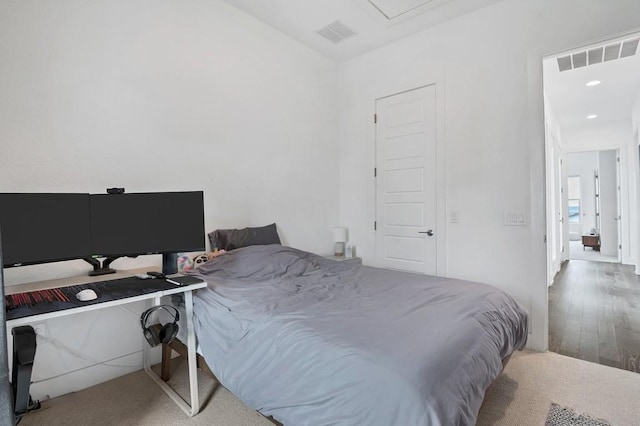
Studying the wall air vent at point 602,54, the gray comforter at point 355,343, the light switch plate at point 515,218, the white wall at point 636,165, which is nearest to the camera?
the gray comforter at point 355,343

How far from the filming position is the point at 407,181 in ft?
12.0

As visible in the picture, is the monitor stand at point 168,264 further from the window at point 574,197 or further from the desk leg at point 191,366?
the window at point 574,197

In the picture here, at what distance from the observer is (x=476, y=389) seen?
1.32m

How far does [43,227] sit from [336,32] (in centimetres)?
316

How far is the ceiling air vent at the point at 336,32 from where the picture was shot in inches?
134

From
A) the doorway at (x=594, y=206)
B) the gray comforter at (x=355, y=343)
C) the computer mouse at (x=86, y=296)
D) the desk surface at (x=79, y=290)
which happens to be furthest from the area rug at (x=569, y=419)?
the doorway at (x=594, y=206)

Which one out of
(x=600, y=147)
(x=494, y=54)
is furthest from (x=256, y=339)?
(x=600, y=147)

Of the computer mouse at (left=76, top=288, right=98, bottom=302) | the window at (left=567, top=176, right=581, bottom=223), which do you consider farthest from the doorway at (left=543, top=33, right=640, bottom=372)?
the computer mouse at (left=76, top=288, right=98, bottom=302)

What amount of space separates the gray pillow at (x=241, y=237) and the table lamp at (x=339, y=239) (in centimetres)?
102

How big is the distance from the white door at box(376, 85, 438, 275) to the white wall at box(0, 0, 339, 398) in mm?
899

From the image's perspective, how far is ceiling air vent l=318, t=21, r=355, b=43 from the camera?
340 cm

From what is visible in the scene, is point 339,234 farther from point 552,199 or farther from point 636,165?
point 636,165

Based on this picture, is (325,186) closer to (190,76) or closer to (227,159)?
(227,159)

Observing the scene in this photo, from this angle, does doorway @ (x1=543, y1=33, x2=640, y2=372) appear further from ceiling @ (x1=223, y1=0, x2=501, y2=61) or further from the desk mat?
the desk mat
